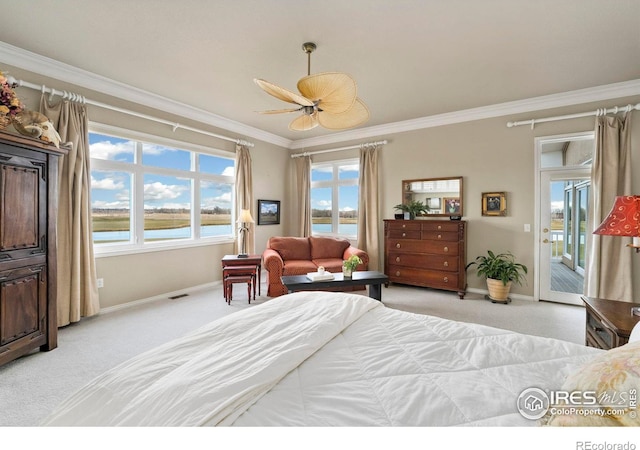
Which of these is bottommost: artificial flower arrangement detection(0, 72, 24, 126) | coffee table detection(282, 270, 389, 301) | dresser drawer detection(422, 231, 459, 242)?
coffee table detection(282, 270, 389, 301)

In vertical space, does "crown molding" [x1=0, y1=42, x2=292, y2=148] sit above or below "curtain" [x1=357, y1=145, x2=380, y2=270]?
above

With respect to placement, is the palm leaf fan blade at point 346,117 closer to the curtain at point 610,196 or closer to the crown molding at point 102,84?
the crown molding at point 102,84

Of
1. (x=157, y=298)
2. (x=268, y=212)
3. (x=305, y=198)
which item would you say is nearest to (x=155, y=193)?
(x=157, y=298)

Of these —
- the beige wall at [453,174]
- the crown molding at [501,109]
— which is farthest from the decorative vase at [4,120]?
the crown molding at [501,109]

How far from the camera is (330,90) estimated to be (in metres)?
2.32

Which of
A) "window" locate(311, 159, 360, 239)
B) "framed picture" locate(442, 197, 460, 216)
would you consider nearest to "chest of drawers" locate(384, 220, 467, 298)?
"framed picture" locate(442, 197, 460, 216)

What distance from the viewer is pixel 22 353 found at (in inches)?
96.1

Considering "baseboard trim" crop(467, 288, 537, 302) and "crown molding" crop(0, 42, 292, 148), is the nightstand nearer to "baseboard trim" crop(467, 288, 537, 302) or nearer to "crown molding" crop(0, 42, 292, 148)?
"baseboard trim" crop(467, 288, 537, 302)

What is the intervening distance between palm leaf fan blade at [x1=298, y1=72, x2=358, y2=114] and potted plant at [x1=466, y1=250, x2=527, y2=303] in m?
3.34

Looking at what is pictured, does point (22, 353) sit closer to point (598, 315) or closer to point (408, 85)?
point (598, 315)

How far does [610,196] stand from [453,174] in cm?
195

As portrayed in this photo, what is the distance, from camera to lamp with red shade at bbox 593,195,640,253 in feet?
6.17

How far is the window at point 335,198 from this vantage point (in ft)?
19.7
